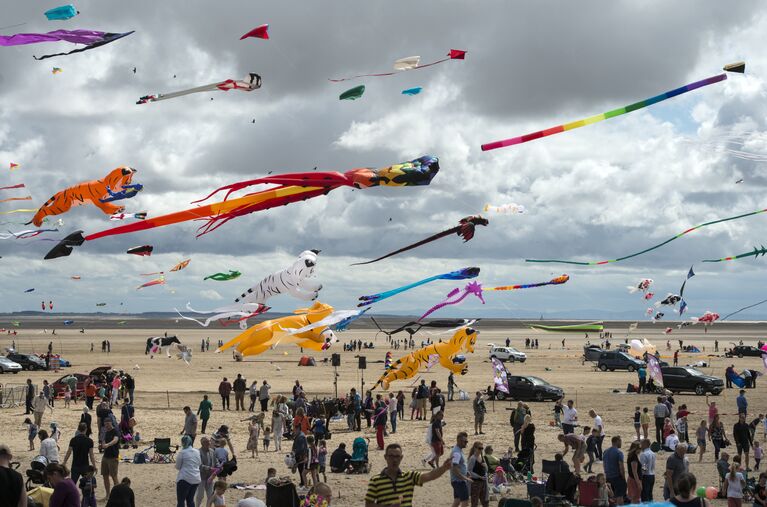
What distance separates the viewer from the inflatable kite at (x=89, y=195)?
63.2 feet

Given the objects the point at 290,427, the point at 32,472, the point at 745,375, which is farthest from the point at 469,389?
the point at 32,472

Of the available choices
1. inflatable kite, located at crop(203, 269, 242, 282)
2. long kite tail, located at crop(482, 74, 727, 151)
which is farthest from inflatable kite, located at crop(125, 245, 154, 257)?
long kite tail, located at crop(482, 74, 727, 151)

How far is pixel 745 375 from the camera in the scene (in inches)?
1305

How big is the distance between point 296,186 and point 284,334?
19.4ft

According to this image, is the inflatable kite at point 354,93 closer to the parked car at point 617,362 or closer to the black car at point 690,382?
the black car at point 690,382

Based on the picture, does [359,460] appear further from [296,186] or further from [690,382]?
[690,382]

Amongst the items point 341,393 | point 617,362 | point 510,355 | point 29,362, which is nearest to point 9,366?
point 29,362

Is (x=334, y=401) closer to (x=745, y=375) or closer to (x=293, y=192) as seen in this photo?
(x=293, y=192)

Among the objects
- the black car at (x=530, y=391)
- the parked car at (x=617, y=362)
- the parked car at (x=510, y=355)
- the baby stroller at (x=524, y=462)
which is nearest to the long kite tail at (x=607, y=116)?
the baby stroller at (x=524, y=462)

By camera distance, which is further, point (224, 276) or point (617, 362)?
point (617, 362)

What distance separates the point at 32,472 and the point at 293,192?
608cm

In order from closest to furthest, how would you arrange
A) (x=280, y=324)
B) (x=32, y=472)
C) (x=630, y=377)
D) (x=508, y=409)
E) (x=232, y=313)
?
(x=32, y=472), (x=232, y=313), (x=280, y=324), (x=508, y=409), (x=630, y=377)

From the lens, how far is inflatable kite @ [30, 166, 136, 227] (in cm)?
1927

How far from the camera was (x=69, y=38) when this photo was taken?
11.9 m
